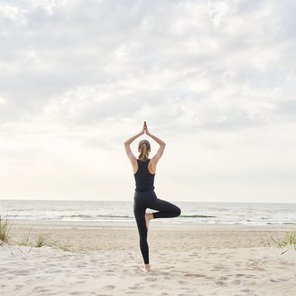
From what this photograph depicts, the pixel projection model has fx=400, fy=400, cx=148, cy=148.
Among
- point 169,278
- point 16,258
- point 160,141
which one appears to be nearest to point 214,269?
point 169,278

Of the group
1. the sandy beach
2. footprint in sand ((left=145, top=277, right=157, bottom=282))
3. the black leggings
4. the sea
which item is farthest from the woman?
the sea

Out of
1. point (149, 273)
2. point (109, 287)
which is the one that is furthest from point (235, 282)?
point (109, 287)

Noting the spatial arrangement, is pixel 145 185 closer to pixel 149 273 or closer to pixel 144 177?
pixel 144 177

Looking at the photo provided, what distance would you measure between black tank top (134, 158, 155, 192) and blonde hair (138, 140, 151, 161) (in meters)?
0.07

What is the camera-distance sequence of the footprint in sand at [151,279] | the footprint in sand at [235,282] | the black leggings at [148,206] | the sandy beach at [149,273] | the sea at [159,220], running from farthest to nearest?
the sea at [159,220], the black leggings at [148,206], the footprint in sand at [151,279], the footprint in sand at [235,282], the sandy beach at [149,273]

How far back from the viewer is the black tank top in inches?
243

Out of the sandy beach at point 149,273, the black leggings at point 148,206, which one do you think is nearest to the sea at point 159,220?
the sandy beach at point 149,273

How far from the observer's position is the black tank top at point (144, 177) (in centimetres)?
617

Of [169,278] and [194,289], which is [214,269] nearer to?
[169,278]

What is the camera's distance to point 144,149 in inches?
243

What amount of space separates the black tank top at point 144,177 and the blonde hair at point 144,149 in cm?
7

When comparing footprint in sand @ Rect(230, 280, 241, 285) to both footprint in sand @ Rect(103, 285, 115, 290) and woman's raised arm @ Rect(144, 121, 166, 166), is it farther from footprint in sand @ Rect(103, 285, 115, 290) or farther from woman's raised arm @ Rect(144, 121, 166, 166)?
woman's raised arm @ Rect(144, 121, 166, 166)

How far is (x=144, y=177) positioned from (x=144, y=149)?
43cm

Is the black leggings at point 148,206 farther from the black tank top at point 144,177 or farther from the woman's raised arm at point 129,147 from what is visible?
the woman's raised arm at point 129,147
